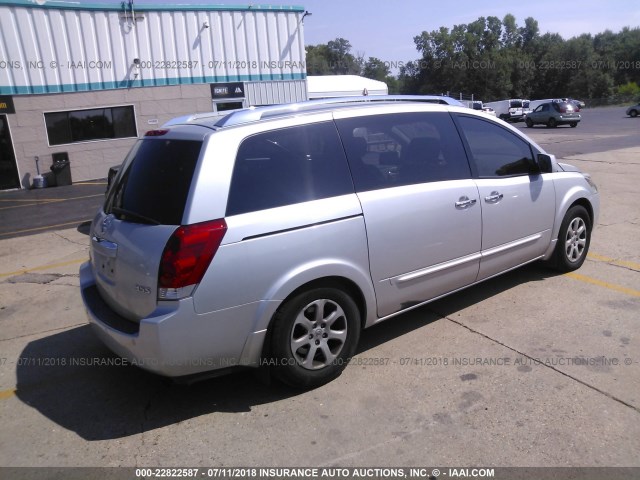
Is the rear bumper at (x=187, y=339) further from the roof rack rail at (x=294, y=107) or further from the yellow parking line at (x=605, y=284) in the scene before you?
the yellow parking line at (x=605, y=284)

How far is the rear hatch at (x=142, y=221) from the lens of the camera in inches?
123

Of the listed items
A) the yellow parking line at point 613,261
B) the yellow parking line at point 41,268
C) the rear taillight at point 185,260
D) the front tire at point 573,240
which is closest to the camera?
the rear taillight at point 185,260

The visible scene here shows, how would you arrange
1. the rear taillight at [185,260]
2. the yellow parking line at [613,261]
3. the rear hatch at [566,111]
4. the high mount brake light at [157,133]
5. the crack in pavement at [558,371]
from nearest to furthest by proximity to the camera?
the rear taillight at [185,260]
the crack in pavement at [558,371]
the high mount brake light at [157,133]
the yellow parking line at [613,261]
the rear hatch at [566,111]

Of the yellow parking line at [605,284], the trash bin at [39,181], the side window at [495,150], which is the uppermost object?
the side window at [495,150]

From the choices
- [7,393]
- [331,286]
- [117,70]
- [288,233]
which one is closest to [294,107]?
[288,233]

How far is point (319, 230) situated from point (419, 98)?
1.77 metres

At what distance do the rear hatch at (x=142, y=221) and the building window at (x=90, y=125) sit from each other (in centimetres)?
1531

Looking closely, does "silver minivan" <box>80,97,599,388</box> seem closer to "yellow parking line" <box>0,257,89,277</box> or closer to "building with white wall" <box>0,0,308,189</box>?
"yellow parking line" <box>0,257,89,277</box>

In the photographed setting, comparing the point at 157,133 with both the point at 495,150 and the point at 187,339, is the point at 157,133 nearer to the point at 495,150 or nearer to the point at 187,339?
the point at 187,339

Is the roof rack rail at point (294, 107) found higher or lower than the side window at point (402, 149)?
higher

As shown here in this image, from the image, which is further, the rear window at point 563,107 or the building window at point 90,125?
the rear window at point 563,107

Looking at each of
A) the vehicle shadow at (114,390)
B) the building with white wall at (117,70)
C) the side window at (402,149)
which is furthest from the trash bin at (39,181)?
the side window at (402,149)

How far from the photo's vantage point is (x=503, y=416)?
317 cm

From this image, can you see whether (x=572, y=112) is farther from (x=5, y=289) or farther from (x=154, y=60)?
(x=5, y=289)
